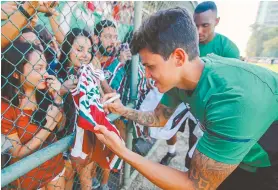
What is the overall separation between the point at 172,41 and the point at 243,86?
0.47 metres

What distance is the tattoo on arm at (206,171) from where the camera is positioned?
1129 mm

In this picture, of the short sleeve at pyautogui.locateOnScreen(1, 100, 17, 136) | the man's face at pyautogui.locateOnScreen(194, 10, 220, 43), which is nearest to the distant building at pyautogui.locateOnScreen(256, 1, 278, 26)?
the man's face at pyautogui.locateOnScreen(194, 10, 220, 43)

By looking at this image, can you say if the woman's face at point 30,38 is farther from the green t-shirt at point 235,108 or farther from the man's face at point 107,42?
the green t-shirt at point 235,108

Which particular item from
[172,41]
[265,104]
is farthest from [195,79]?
[265,104]

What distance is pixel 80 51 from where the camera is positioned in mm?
1882

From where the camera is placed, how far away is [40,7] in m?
1.43

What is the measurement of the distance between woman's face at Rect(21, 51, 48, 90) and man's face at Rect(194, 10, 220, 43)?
202 centimetres

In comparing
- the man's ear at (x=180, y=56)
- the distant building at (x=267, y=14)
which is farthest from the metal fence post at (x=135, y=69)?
the distant building at (x=267, y=14)

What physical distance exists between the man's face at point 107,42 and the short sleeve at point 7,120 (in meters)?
1.17

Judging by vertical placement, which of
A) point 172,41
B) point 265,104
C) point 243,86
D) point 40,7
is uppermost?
point 40,7

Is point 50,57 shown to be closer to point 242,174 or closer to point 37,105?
point 37,105

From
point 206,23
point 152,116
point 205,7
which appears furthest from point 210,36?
point 152,116

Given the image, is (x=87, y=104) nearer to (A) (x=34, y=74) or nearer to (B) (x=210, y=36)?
(A) (x=34, y=74)

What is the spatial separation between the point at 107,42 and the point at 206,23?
4.26 ft
